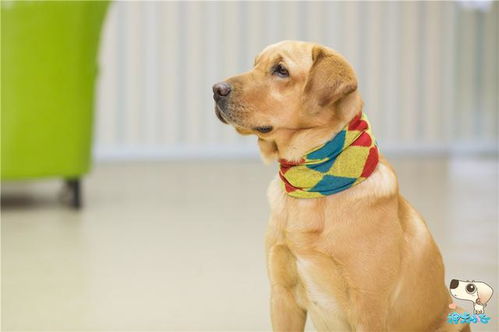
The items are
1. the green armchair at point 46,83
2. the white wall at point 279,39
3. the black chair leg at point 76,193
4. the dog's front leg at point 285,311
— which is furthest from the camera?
the white wall at point 279,39

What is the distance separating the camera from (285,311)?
1.71 m

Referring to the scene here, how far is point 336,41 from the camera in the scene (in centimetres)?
652

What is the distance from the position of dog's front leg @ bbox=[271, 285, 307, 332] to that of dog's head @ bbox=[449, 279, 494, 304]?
1.04ft

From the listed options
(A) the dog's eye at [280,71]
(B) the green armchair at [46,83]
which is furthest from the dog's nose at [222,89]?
(B) the green armchair at [46,83]

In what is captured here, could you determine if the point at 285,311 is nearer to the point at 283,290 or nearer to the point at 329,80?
the point at 283,290

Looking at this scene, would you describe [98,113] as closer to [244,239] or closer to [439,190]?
[439,190]

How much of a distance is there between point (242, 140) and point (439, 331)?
482cm

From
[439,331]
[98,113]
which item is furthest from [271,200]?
[98,113]

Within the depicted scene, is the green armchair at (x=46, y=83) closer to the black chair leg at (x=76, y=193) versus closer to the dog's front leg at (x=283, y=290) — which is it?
the black chair leg at (x=76, y=193)

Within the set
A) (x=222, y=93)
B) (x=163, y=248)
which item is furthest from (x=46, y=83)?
(x=222, y=93)

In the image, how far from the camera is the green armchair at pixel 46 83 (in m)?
3.85

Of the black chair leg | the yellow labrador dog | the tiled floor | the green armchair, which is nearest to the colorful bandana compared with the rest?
the yellow labrador dog

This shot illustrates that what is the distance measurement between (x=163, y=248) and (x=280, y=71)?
68.3 inches

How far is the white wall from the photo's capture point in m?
6.21
